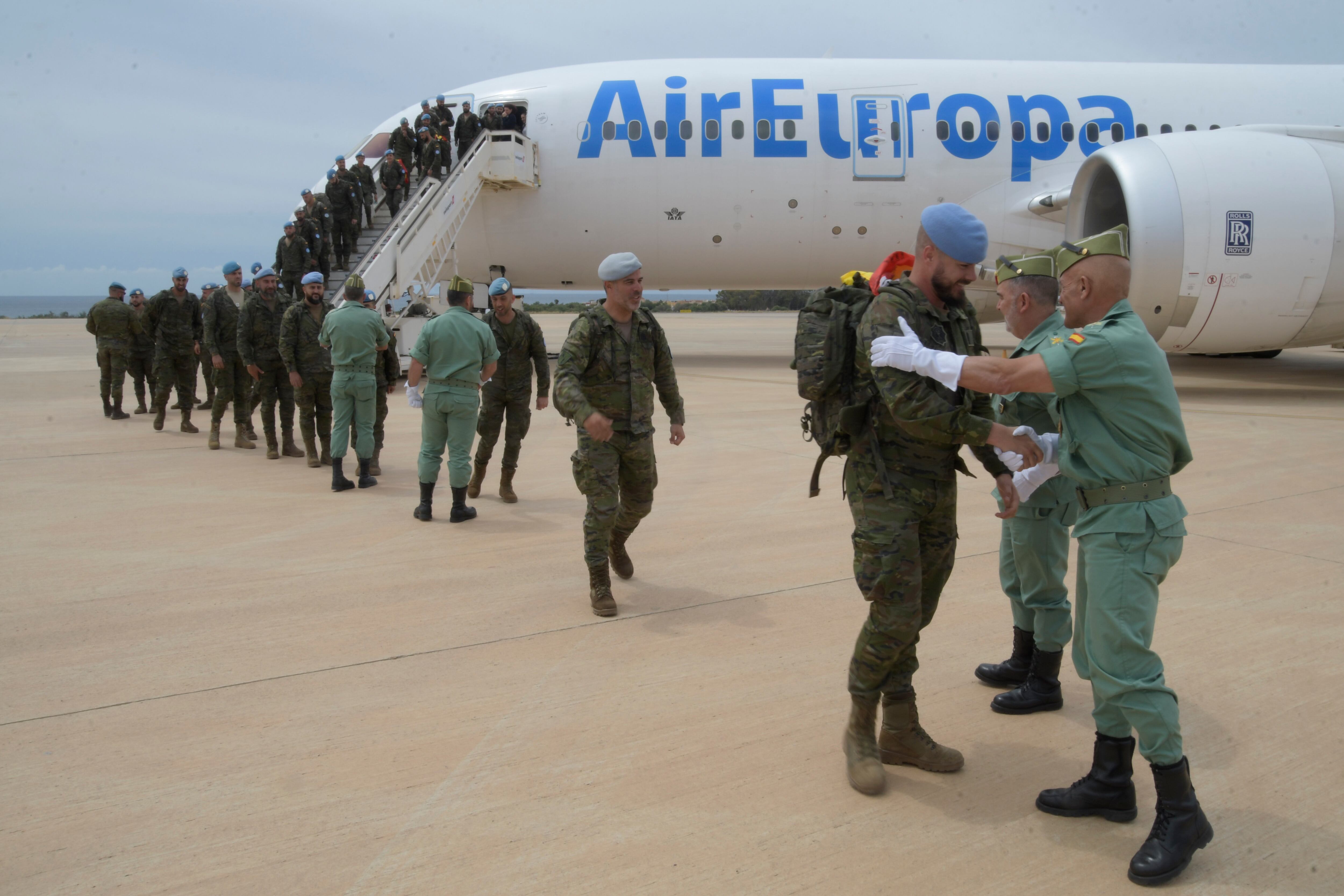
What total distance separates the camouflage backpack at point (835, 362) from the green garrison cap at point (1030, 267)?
1.97 ft

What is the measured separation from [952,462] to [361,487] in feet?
20.1

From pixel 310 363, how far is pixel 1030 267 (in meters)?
7.05

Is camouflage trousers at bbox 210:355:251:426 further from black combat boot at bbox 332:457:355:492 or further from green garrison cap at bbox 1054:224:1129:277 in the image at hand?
green garrison cap at bbox 1054:224:1129:277

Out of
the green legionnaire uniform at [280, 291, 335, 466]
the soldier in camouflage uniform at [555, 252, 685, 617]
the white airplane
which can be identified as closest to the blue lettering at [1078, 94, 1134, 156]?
the white airplane

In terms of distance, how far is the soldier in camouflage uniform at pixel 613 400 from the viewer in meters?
4.94

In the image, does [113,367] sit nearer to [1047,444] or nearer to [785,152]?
[785,152]

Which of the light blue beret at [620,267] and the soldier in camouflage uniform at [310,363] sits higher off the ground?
the light blue beret at [620,267]

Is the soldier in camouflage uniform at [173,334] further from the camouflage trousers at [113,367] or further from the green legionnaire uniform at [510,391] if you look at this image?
the green legionnaire uniform at [510,391]

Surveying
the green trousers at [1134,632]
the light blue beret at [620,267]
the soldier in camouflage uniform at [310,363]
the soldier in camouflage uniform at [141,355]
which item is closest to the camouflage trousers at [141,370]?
the soldier in camouflage uniform at [141,355]

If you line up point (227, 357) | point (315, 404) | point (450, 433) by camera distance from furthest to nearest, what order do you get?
point (227, 357) → point (315, 404) → point (450, 433)

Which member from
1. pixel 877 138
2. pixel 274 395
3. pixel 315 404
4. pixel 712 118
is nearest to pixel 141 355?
pixel 274 395

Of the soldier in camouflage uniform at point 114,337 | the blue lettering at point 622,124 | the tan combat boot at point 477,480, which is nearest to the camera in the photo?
the tan combat boot at point 477,480

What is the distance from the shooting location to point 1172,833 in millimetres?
2684

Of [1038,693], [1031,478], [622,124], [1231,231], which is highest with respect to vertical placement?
[622,124]
